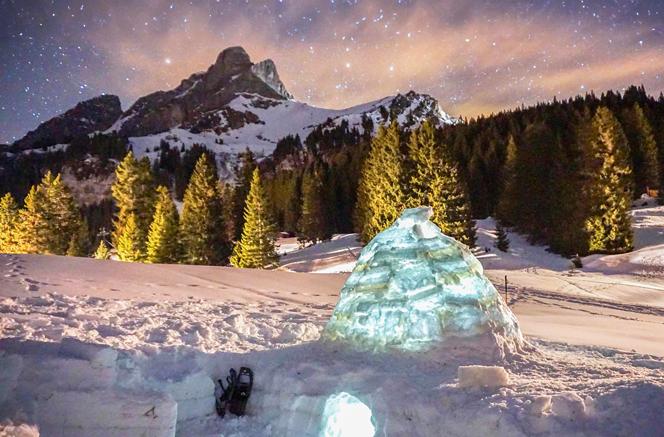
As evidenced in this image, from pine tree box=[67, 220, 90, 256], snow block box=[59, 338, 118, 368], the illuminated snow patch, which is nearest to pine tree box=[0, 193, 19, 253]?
pine tree box=[67, 220, 90, 256]

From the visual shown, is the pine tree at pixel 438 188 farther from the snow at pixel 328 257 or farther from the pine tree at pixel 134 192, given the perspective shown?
the pine tree at pixel 134 192

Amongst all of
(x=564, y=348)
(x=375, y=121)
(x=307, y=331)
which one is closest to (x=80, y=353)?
(x=307, y=331)

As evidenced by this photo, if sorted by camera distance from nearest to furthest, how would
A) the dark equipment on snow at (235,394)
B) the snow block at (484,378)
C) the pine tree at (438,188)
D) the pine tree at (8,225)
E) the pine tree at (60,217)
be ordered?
the snow block at (484,378) < the dark equipment on snow at (235,394) < the pine tree at (438,188) < the pine tree at (60,217) < the pine tree at (8,225)

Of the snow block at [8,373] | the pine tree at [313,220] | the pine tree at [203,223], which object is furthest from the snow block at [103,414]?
the pine tree at [313,220]

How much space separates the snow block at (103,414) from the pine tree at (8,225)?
41706 millimetres

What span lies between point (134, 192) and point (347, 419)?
131ft

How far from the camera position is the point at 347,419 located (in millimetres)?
6137

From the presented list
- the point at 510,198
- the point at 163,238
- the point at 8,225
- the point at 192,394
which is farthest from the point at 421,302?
the point at 8,225

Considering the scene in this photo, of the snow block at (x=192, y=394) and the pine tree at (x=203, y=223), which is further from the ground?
the pine tree at (x=203, y=223)

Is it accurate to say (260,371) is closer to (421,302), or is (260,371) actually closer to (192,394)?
(192,394)

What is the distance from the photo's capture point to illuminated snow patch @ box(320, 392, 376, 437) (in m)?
5.98

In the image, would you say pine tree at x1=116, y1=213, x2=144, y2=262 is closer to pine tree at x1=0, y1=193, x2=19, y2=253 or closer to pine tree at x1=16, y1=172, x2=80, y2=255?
pine tree at x1=16, y1=172, x2=80, y2=255

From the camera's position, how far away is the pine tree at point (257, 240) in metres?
35.6


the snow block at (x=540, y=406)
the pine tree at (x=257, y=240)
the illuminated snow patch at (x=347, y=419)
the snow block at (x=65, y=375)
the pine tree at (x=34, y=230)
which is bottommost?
the illuminated snow patch at (x=347, y=419)
